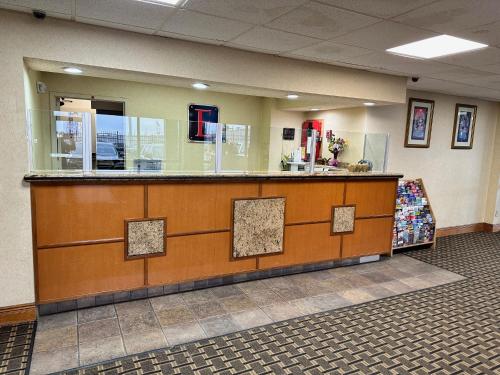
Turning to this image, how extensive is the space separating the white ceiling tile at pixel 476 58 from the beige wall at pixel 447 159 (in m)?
1.88

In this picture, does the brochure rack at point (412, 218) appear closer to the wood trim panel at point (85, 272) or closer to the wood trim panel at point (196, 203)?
the wood trim panel at point (196, 203)

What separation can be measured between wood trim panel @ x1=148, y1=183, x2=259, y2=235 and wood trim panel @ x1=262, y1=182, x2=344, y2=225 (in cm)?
34

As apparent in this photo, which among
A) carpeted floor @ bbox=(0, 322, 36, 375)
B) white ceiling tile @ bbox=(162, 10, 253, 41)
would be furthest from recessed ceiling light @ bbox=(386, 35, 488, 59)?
carpeted floor @ bbox=(0, 322, 36, 375)

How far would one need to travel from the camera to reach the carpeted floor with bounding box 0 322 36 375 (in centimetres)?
261

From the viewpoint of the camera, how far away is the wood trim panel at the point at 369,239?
5086 millimetres

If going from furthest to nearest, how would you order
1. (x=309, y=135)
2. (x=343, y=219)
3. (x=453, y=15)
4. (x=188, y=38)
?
(x=343, y=219), (x=309, y=135), (x=188, y=38), (x=453, y=15)

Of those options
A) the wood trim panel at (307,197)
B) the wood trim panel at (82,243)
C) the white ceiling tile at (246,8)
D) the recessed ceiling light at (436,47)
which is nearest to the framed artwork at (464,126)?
the wood trim panel at (307,197)

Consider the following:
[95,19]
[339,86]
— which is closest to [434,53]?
[339,86]

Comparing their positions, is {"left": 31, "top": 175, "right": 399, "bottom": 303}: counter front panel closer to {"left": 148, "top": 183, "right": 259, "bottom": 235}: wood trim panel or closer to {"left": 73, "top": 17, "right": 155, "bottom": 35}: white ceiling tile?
{"left": 148, "top": 183, "right": 259, "bottom": 235}: wood trim panel

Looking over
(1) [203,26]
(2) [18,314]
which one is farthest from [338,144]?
(2) [18,314]

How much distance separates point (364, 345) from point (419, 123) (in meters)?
4.65

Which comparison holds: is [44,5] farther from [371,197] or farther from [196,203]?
[371,197]

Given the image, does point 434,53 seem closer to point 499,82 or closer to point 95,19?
point 499,82

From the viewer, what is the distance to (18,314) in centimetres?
322
